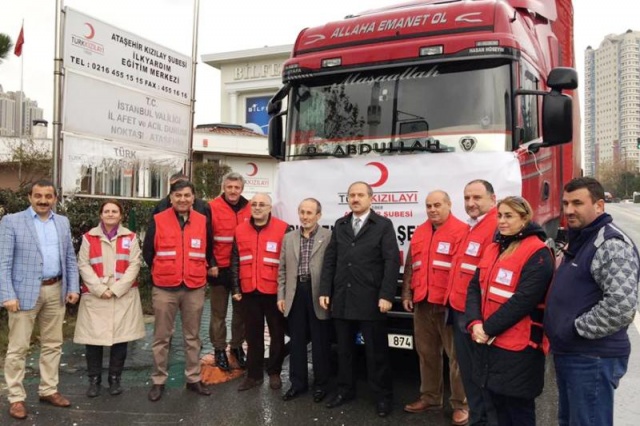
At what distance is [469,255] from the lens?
399cm

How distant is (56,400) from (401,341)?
291 centimetres

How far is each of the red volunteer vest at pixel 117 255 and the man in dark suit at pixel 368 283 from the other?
1828 mm

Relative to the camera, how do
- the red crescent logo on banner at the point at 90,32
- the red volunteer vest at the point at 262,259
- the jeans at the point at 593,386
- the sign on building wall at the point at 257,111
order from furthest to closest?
the sign on building wall at the point at 257,111 < the red crescent logo on banner at the point at 90,32 < the red volunteer vest at the point at 262,259 < the jeans at the point at 593,386

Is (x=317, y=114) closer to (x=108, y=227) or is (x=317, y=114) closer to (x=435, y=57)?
(x=435, y=57)

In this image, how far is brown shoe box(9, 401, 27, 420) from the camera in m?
4.42

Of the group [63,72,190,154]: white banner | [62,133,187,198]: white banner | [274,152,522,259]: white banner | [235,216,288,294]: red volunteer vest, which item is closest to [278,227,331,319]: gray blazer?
[235,216,288,294]: red volunteer vest

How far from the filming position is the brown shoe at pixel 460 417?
14.0 feet

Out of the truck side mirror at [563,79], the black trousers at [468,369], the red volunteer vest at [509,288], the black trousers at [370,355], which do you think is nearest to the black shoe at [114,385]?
the black trousers at [370,355]

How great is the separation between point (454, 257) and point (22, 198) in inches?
220

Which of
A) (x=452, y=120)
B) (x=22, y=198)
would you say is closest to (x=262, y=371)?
(x=452, y=120)

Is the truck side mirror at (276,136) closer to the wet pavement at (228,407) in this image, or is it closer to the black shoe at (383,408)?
the wet pavement at (228,407)

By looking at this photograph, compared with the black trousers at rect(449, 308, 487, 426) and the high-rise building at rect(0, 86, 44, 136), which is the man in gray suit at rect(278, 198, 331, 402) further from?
the high-rise building at rect(0, 86, 44, 136)

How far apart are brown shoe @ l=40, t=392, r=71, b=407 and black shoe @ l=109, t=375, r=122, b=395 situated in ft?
1.25

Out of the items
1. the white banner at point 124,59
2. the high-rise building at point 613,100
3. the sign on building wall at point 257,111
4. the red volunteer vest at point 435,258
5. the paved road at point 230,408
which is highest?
the high-rise building at point 613,100
